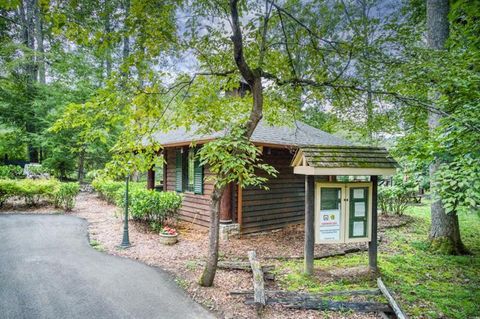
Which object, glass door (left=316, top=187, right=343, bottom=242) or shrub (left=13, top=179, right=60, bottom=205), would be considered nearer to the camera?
glass door (left=316, top=187, right=343, bottom=242)

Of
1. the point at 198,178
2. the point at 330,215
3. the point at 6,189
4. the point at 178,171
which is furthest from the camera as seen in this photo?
the point at 6,189

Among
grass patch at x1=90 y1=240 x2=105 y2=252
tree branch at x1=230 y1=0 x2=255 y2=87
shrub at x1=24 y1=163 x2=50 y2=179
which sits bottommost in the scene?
grass patch at x1=90 y1=240 x2=105 y2=252

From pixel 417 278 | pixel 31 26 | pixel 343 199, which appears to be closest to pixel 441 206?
pixel 417 278

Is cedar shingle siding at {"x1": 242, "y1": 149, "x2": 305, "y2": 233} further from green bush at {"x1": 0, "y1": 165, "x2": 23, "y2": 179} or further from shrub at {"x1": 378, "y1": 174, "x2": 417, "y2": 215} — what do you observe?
green bush at {"x1": 0, "y1": 165, "x2": 23, "y2": 179}

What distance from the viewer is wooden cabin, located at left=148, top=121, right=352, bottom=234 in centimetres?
897

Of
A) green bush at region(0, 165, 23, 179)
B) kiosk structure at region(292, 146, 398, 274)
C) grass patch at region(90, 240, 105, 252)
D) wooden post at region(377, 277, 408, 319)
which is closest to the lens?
wooden post at region(377, 277, 408, 319)

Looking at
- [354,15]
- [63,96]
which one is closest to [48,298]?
[354,15]

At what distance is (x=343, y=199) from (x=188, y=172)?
615 cm

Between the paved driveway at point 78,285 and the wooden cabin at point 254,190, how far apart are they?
11.9 ft

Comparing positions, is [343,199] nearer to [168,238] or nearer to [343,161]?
[343,161]

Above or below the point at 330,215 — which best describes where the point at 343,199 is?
above

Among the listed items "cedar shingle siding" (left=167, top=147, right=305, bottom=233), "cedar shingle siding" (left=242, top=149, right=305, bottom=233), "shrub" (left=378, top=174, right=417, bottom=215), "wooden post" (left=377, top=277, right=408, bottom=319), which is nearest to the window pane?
"cedar shingle siding" (left=167, top=147, right=305, bottom=233)

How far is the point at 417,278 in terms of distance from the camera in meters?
5.38

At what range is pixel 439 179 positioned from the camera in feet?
12.1
